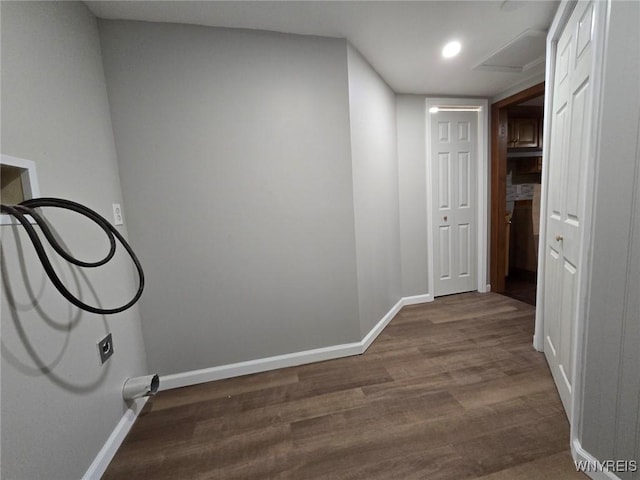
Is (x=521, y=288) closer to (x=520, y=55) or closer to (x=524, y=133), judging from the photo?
(x=524, y=133)

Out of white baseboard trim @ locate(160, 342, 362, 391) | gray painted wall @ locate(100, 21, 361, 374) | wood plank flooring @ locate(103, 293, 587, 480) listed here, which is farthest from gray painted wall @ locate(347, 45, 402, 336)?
wood plank flooring @ locate(103, 293, 587, 480)

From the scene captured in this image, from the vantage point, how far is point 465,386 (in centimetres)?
164

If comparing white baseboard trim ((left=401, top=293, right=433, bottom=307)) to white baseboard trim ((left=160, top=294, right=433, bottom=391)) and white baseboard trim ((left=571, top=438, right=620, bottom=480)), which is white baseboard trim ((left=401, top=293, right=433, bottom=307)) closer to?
white baseboard trim ((left=160, top=294, right=433, bottom=391))

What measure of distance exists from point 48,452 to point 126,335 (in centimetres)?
63

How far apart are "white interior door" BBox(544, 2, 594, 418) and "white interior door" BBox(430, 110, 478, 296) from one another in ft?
3.81

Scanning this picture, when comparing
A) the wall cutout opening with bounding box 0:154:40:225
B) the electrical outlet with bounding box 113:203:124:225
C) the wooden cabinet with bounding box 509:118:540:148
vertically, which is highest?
the wooden cabinet with bounding box 509:118:540:148

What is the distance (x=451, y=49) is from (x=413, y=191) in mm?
1275

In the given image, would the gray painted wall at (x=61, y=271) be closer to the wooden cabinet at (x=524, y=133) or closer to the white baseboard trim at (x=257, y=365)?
the white baseboard trim at (x=257, y=365)

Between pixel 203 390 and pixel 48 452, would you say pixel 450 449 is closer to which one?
pixel 203 390

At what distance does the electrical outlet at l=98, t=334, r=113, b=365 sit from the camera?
50.7 inches

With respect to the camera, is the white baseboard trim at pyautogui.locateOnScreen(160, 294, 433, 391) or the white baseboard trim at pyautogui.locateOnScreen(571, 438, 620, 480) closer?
the white baseboard trim at pyautogui.locateOnScreen(571, 438, 620, 480)

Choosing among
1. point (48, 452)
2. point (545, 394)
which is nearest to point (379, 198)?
point (545, 394)

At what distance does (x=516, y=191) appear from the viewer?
13.3 ft

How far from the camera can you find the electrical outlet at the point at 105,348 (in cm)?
129
